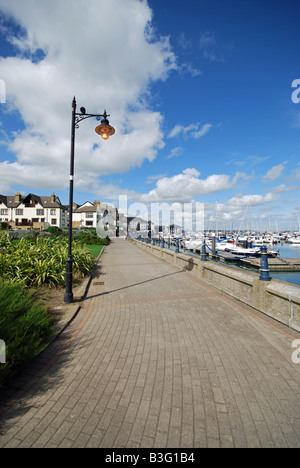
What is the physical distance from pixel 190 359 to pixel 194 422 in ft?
3.73

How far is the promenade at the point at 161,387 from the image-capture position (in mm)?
2152

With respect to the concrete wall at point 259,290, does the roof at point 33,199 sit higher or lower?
higher

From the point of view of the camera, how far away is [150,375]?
305cm

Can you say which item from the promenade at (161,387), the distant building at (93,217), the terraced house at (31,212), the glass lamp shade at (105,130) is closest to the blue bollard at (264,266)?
the promenade at (161,387)

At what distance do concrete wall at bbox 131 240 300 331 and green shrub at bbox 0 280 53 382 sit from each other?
507cm

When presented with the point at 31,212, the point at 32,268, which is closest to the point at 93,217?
the point at 31,212

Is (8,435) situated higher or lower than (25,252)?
lower

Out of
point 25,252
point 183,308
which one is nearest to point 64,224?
point 25,252

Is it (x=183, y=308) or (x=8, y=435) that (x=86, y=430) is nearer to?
(x=8, y=435)

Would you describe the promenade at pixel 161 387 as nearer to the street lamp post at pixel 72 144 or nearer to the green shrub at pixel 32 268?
the street lamp post at pixel 72 144

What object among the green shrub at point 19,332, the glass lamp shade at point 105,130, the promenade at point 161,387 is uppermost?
the glass lamp shade at point 105,130

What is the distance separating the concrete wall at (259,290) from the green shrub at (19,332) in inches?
199

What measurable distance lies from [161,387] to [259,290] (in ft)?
12.4
